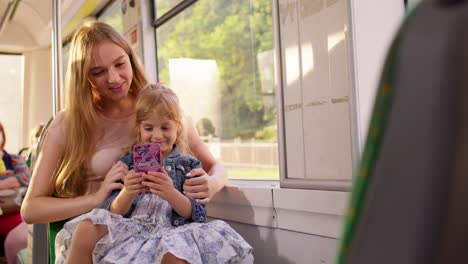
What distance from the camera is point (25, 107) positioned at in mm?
9148

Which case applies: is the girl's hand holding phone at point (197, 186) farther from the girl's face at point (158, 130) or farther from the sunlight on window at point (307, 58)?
the sunlight on window at point (307, 58)

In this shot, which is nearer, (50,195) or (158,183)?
(158,183)

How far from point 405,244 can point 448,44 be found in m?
0.11

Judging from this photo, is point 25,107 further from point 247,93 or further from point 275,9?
point 275,9

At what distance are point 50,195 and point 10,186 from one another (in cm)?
306

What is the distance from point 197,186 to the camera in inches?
84.0

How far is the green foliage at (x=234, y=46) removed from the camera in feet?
10.3

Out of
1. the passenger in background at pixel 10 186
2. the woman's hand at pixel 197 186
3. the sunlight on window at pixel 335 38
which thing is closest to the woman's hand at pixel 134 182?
the woman's hand at pixel 197 186

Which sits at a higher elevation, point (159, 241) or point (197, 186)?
point (197, 186)

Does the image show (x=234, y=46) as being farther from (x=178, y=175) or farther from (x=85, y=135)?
(x=178, y=175)

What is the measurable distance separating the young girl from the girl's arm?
0.07 m

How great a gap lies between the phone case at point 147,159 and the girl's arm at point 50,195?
22cm

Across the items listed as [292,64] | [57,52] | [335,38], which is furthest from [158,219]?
[57,52]

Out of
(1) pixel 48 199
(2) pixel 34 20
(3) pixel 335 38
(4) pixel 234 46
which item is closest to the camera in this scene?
(3) pixel 335 38
